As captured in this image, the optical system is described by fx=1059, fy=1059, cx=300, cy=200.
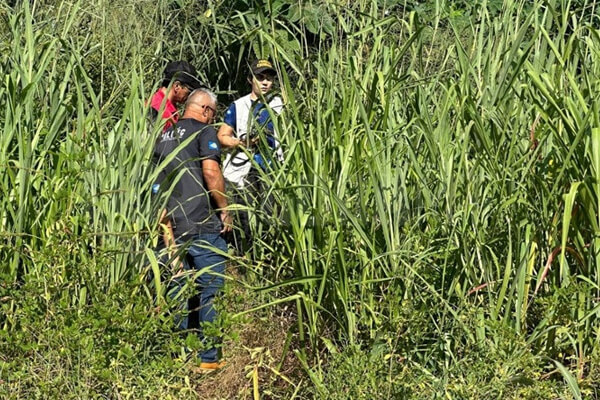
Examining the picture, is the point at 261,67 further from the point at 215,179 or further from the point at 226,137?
the point at 215,179

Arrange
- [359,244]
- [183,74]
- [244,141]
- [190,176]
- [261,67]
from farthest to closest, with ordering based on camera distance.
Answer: [261,67] < [183,74] < [244,141] < [190,176] < [359,244]

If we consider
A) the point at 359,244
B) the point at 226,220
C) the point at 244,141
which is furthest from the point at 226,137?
the point at 359,244

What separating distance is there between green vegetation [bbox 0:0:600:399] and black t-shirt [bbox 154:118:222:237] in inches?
20.1

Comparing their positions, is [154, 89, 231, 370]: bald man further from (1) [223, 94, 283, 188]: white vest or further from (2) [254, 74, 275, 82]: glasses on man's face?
(2) [254, 74, 275, 82]: glasses on man's face

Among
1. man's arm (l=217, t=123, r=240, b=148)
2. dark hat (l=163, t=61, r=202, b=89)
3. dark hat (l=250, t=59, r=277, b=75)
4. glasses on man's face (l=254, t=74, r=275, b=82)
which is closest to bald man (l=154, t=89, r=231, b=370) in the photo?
man's arm (l=217, t=123, r=240, b=148)

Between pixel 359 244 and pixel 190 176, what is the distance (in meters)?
1.23

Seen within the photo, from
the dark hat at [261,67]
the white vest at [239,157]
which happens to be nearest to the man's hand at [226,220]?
the white vest at [239,157]

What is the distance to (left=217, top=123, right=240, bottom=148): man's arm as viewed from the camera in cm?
534

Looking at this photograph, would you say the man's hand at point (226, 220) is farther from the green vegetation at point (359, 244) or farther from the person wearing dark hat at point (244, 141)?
the green vegetation at point (359, 244)

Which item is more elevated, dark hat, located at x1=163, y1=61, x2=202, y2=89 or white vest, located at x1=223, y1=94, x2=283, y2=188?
dark hat, located at x1=163, y1=61, x2=202, y2=89

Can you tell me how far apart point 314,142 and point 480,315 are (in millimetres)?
977

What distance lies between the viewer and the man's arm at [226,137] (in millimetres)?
5336

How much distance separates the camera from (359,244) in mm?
4121

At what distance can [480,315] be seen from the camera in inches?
149
